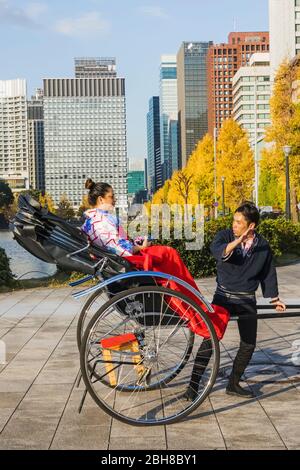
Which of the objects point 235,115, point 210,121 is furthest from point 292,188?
point 210,121

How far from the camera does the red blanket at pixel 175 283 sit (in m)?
4.95

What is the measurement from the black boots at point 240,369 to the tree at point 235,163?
1971 inches

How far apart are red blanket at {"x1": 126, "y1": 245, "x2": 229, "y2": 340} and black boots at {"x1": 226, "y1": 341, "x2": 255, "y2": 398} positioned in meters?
0.43

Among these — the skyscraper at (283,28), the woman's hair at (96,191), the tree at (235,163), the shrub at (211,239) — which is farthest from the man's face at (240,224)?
the skyscraper at (283,28)

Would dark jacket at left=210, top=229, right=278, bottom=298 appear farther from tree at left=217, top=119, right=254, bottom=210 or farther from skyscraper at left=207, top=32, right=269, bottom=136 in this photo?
skyscraper at left=207, top=32, right=269, bottom=136

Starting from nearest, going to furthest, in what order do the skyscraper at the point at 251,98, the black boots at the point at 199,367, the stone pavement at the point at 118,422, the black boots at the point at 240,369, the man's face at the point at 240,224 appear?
the stone pavement at the point at 118,422
the black boots at the point at 199,367
the man's face at the point at 240,224
the black boots at the point at 240,369
the skyscraper at the point at 251,98

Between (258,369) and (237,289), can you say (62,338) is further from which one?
(237,289)

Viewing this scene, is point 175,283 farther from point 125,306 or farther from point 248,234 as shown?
point 248,234

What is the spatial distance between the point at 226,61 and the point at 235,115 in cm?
4483

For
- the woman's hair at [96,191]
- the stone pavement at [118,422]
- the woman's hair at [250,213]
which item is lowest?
the stone pavement at [118,422]

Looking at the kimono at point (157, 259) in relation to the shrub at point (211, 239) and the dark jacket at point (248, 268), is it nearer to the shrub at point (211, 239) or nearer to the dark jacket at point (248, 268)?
the dark jacket at point (248, 268)

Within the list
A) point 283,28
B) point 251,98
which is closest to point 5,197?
point 251,98

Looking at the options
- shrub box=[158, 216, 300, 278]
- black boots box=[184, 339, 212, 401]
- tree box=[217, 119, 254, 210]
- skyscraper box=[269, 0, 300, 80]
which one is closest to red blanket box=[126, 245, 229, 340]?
black boots box=[184, 339, 212, 401]

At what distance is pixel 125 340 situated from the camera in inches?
197
